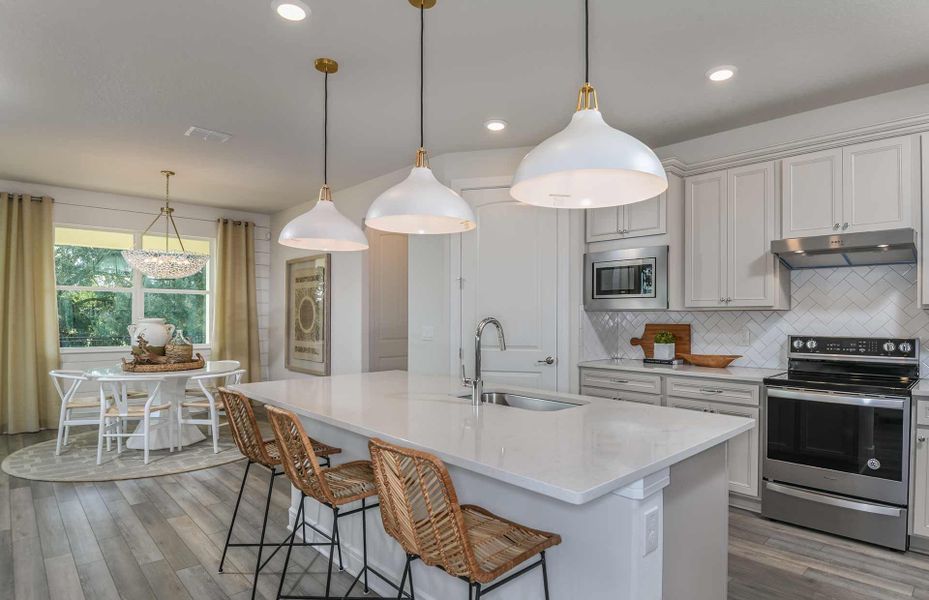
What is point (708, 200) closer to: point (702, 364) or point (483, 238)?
point (702, 364)

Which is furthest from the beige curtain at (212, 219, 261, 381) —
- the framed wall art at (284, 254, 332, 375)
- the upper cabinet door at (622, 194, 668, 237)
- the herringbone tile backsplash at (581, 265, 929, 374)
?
the upper cabinet door at (622, 194, 668, 237)

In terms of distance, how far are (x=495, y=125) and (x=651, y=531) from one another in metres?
2.95

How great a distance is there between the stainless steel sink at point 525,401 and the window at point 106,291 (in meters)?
5.25

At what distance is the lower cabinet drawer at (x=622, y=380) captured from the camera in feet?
12.0

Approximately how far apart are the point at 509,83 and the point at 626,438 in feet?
7.25

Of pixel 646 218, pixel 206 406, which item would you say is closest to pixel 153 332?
pixel 206 406

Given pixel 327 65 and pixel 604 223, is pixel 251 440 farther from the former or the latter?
→ pixel 604 223

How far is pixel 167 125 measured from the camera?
3793mm

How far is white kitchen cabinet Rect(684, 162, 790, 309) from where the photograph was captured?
3.43m

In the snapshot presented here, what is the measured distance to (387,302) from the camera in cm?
572

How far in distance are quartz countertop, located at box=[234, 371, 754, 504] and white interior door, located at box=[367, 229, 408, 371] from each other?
2.81 metres

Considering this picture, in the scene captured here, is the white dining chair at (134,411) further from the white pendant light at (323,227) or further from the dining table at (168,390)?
the white pendant light at (323,227)

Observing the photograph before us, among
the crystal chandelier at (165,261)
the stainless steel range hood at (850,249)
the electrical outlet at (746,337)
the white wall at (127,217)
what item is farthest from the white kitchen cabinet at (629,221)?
the white wall at (127,217)

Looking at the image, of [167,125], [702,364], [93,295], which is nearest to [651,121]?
[702,364]
